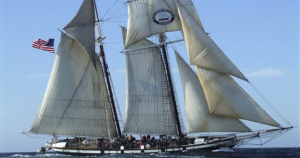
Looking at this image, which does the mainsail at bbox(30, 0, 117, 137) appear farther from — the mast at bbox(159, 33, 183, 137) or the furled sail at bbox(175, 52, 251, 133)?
the furled sail at bbox(175, 52, 251, 133)

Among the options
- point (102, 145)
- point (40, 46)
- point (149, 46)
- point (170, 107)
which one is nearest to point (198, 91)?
point (170, 107)

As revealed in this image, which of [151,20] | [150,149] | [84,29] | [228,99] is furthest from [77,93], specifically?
[228,99]

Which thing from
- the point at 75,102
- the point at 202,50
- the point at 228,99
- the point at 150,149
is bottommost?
the point at 150,149

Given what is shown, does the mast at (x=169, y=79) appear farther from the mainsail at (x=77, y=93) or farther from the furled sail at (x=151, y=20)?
the mainsail at (x=77, y=93)

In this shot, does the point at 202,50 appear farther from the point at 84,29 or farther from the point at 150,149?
the point at 84,29

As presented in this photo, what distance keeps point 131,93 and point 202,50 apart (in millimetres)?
11338

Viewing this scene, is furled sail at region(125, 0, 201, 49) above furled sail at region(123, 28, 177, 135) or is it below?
above

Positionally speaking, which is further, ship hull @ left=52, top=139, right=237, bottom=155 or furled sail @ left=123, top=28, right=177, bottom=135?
furled sail @ left=123, top=28, right=177, bottom=135

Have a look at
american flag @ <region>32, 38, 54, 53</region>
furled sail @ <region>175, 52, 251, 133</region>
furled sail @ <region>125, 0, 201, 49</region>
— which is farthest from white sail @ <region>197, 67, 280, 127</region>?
american flag @ <region>32, 38, 54, 53</region>

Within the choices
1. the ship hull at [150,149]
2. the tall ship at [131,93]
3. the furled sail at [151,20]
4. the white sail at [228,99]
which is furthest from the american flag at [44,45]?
the white sail at [228,99]

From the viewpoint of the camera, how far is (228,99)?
52.8 metres

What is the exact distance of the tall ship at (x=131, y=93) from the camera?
56844 mm

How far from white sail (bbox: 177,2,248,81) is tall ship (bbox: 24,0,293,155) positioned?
0.58ft

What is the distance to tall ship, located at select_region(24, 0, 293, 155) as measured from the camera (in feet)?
186
